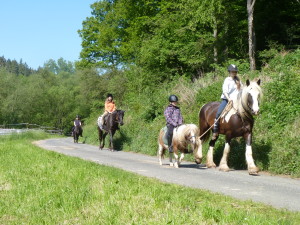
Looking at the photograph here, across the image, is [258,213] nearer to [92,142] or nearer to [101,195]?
[101,195]

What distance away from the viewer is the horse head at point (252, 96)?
1058 cm

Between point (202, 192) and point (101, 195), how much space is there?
1.89 m

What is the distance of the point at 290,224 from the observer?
16.2ft

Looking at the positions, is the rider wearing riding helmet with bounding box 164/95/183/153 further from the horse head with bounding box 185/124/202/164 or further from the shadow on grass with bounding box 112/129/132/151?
the shadow on grass with bounding box 112/129/132/151

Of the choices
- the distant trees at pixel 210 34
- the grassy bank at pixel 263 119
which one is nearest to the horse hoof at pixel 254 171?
the grassy bank at pixel 263 119

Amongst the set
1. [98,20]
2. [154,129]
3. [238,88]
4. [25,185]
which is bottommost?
[25,185]

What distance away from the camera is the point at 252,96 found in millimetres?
10688

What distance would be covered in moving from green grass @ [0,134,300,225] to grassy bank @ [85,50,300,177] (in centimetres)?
483

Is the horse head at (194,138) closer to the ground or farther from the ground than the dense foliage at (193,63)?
closer to the ground

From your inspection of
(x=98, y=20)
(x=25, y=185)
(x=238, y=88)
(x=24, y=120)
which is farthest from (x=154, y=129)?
(x=24, y=120)

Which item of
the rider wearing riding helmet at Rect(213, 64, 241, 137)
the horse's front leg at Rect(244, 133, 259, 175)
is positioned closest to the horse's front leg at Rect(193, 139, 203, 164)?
the rider wearing riding helmet at Rect(213, 64, 241, 137)

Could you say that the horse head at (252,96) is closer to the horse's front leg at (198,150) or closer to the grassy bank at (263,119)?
the grassy bank at (263,119)

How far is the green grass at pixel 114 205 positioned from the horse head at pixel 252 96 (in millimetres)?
3883

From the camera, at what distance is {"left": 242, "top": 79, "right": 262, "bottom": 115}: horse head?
1058 centimetres
